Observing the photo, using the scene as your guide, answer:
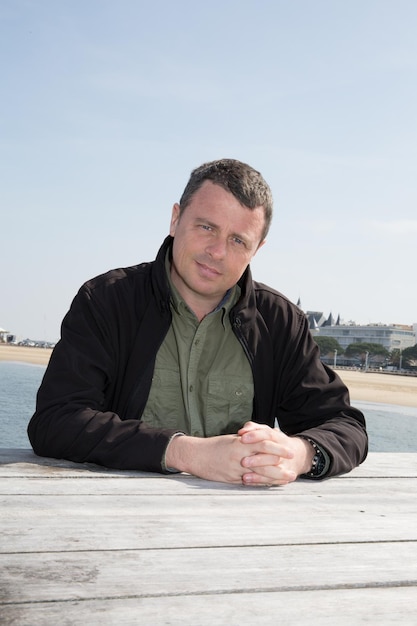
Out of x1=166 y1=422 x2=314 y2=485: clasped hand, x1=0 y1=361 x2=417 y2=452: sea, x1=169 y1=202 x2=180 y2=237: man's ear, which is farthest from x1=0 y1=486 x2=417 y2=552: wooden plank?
x1=0 y1=361 x2=417 y2=452: sea

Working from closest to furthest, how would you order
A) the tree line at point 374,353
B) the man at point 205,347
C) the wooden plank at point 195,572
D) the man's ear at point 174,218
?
1. the wooden plank at point 195,572
2. the man at point 205,347
3. the man's ear at point 174,218
4. the tree line at point 374,353

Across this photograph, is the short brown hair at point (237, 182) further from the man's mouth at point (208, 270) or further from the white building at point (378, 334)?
the white building at point (378, 334)

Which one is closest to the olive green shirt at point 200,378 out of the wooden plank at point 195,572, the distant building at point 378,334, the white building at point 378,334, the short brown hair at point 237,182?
the short brown hair at point 237,182

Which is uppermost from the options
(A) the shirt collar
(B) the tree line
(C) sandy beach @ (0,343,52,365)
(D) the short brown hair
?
(D) the short brown hair

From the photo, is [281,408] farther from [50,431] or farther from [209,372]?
[50,431]

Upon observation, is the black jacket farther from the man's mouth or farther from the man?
the man's mouth

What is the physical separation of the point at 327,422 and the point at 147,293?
30.7 inches

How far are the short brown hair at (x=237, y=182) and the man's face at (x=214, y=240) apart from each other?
0.02 meters

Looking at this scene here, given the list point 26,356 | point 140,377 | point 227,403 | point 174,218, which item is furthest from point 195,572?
point 26,356

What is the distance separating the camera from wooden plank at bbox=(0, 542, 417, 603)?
1.12 m

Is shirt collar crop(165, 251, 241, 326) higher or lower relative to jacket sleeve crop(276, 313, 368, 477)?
higher

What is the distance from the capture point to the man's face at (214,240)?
262 cm

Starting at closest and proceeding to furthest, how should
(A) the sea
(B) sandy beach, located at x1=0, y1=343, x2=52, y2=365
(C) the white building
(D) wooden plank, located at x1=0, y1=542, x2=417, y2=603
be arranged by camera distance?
1. (D) wooden plank, located at x1=0, y1=542, x2=417, y2=603
2. (A) the sea
3. (B) sandy beach, located at x1=0, y1=343, x2=52, y2=365
4. (C) the white building

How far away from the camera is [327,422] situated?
2.59 meters
